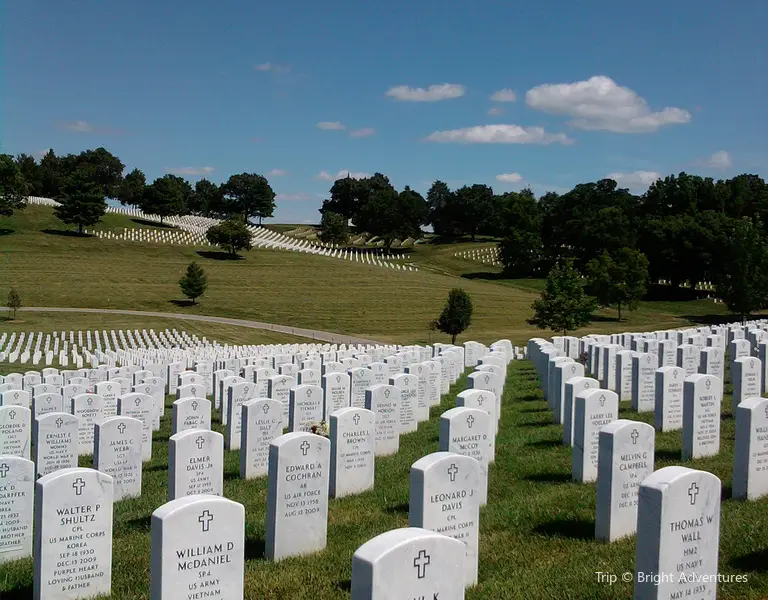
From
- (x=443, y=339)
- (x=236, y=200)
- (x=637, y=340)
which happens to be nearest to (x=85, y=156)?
(x=236, y=200)

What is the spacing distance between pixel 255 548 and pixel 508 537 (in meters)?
2.58

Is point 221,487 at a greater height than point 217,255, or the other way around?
point 217,255

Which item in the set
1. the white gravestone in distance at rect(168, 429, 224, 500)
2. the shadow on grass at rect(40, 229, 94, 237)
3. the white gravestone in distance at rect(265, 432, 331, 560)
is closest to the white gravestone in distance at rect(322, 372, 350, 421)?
the white gravestone in distance at rect(168, 429, 224, 500)

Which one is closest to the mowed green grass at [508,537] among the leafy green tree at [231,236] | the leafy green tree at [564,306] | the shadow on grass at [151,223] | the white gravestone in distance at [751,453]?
the white gravestone in distance at [751,453]

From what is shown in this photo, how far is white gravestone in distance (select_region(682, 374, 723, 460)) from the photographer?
35.2ft

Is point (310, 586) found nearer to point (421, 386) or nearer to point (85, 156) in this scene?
point (421, 386)

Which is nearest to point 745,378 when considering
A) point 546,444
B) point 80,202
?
point 546,444

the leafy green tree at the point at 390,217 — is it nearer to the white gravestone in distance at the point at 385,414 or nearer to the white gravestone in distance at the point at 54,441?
the white gravestone in distance at the point at 385,414

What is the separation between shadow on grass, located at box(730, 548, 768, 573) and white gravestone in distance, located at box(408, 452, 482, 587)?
2.27 metres

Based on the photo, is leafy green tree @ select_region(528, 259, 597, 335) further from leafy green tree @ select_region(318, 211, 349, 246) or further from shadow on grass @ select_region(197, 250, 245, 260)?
leafy green tree @ select_region(318, 211, 349, 246)

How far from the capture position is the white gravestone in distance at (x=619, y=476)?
307 inches

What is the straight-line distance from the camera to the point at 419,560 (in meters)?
4.65

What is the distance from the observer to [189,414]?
12.9 metres

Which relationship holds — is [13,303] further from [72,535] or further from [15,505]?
[72,535]
